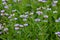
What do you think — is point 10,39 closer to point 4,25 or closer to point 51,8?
point 4,25

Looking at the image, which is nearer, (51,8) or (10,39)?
(10,39)

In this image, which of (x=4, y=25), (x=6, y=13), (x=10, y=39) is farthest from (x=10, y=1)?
(x=10, y=39)

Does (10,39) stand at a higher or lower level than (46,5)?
lower

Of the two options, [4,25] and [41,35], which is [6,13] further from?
[41,35]

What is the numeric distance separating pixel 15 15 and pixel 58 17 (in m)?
0.53

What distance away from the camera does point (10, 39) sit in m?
2.33

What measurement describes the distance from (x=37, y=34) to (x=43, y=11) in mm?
352

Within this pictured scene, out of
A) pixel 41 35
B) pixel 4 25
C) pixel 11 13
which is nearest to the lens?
pixel 41 35

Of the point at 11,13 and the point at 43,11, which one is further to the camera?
the point at 11,13

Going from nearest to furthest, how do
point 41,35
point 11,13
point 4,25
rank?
1. point 41,35
2. point 4,25
3. point 11,13

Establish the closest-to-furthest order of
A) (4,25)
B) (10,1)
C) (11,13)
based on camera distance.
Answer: (4,25), (11,13), (10,1)

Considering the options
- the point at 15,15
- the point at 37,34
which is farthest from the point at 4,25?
the point at 37,34

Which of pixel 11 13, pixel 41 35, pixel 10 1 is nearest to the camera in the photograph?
pixel 41 35

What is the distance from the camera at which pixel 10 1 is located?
9.75ft
